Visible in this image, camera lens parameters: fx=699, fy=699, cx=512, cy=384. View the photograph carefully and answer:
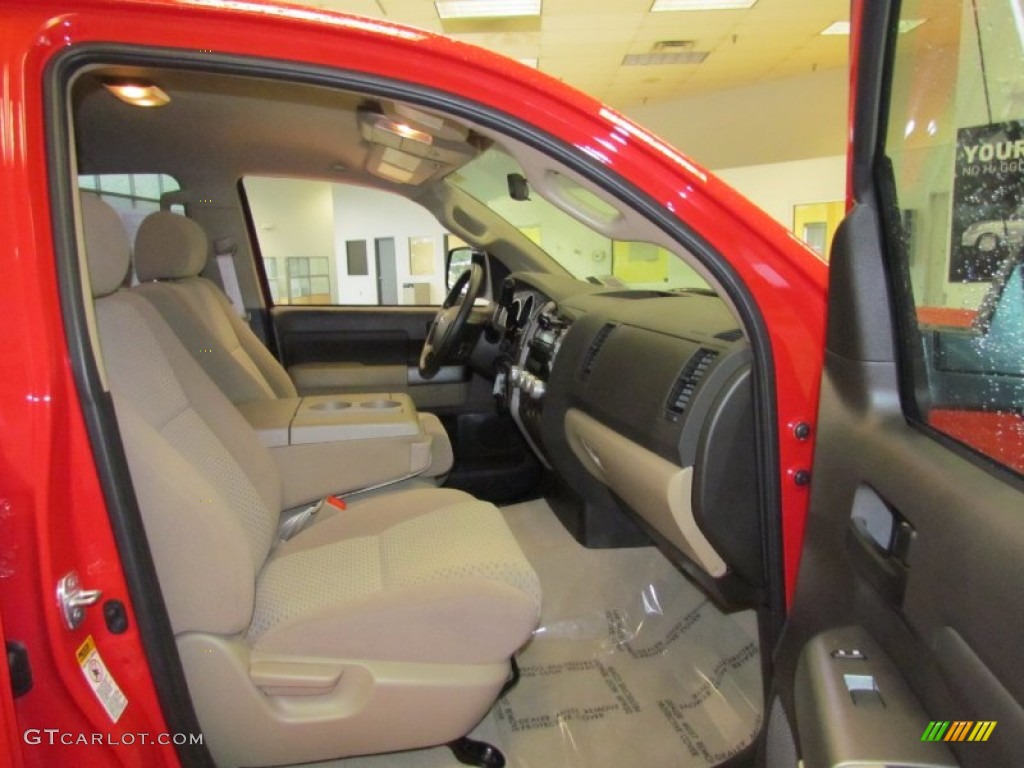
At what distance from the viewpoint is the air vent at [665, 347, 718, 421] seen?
4.52ft

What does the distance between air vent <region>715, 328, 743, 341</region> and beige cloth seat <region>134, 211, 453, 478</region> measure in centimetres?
99

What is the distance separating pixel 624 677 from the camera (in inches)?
67.7

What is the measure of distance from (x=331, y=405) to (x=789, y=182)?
6.32 metres

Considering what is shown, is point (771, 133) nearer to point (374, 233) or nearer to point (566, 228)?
point (566, 228)


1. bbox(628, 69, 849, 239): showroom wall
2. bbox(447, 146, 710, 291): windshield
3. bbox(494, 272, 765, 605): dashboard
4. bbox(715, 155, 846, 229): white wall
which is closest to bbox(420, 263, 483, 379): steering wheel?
bbox(494, 272, 765, 605): dashboard

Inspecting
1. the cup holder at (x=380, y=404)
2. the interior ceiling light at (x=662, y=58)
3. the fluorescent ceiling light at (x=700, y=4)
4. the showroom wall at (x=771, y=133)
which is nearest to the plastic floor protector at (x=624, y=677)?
the cup holder at (x=380, y=404)

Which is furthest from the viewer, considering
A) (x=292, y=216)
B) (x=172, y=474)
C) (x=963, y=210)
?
(x=292, y=216)

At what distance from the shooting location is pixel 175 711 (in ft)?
3.44

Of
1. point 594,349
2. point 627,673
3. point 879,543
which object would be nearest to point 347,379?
point 594,349

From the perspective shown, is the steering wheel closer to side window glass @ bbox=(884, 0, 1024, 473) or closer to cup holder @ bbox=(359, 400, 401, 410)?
cup holder @ bbox=(359, 400, 401, 410)

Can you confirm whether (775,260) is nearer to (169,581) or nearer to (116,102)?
(169,581)

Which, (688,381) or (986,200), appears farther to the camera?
(688,381)

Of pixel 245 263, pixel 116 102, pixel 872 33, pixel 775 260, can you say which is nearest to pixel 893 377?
pixel 775 260

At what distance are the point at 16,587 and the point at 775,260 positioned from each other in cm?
114
